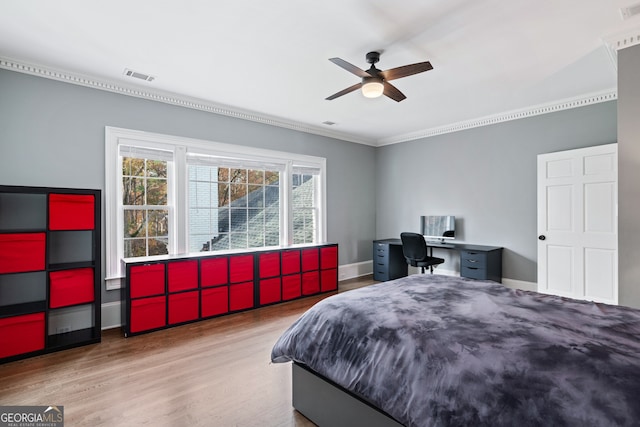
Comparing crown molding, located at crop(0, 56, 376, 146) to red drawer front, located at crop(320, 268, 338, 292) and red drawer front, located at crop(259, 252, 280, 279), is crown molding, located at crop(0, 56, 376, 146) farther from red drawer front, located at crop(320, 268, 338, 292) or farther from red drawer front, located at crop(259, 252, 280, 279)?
red drawer front, located at crop(320, 268, 338, 292)

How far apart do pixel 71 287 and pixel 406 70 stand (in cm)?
372

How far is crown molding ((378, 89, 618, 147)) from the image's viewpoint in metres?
3.92

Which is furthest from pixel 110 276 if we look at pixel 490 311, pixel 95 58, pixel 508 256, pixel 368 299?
pixel 508 256

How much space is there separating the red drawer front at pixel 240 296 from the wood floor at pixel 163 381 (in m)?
0.64

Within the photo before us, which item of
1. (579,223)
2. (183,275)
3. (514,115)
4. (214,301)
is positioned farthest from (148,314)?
(514,115)

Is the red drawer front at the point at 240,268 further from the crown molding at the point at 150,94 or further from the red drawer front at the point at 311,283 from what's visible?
the crown molding at the point at 150,94

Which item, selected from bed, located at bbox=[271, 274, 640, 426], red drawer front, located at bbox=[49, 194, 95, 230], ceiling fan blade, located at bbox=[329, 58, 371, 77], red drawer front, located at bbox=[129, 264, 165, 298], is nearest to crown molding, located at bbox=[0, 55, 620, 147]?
red drawer front, located at bbox=[49, 194, 95, 230]

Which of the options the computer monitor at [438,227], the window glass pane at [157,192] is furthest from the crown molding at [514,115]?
the window glass pane at [157,192]

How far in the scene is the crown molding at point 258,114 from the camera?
10.3 ft

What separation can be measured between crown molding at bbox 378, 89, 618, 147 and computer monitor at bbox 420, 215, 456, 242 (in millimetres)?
1505

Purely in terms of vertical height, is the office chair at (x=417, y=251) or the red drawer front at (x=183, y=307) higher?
the office chair at (x=417, y=251)

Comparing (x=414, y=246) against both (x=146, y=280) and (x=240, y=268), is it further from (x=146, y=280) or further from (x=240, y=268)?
(x=146, y=280)

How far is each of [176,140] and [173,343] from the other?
7.94ft

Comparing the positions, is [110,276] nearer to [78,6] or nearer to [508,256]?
[78,6]
